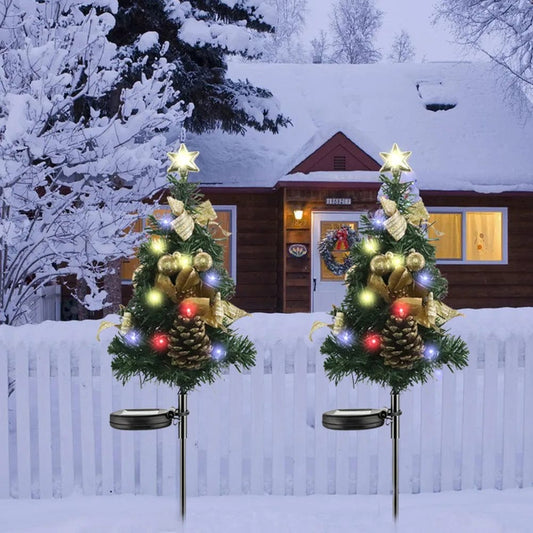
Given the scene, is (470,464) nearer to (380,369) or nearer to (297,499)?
(297,499)

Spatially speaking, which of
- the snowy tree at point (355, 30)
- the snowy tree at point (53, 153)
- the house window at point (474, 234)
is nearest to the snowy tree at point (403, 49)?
the snowy tree at point (355, 30)

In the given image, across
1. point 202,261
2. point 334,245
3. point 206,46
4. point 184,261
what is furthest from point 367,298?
point 334,245

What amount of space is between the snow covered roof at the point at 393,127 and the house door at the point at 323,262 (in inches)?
39.1

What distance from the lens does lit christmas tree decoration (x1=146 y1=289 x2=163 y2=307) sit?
4.35 m

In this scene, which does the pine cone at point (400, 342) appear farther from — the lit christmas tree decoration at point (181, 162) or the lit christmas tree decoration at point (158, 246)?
the lit christmas tree decoration at point (181, 162)

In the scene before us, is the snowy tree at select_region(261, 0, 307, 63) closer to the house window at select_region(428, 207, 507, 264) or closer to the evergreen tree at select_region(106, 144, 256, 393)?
the house window at select_region(428, 207, 507, 264)

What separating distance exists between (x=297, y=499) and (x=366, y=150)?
9.68 m

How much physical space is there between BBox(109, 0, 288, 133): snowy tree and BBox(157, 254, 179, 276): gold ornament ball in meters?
8.08

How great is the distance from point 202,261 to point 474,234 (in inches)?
517

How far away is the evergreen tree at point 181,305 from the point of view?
4.30 meters

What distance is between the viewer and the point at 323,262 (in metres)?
15.0

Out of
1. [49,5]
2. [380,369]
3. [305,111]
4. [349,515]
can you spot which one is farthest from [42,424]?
[305,111]

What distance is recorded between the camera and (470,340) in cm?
591

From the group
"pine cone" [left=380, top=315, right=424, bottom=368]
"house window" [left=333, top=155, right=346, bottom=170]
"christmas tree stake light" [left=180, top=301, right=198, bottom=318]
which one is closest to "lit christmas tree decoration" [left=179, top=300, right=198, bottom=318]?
"christmas tree stake light" [left=180, top=301, right=198, bottom=318]
